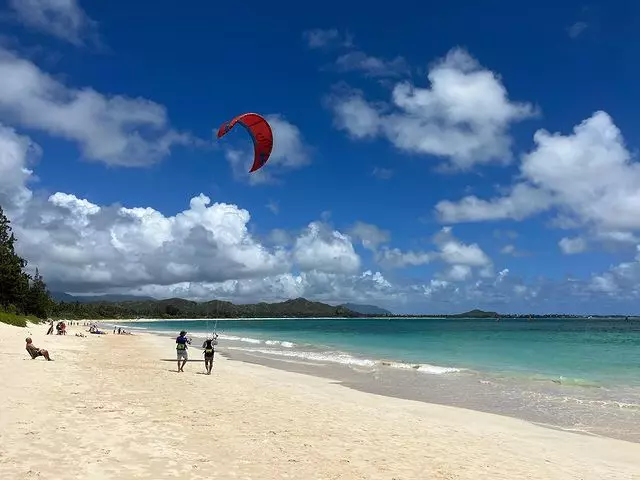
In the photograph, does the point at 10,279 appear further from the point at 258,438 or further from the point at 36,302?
the point at 258,438

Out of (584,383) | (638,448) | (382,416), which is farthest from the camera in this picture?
(584,383)

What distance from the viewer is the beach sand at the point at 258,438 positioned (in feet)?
24.1

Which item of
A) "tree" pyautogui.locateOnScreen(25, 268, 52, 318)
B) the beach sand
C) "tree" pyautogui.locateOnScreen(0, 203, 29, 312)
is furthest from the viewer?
"tree" pyautogui.locateOnScreen(25, 268, 52, 318)

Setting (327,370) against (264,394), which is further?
(327,370)

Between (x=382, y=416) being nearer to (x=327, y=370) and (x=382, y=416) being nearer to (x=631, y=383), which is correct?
(x=327, y=370)

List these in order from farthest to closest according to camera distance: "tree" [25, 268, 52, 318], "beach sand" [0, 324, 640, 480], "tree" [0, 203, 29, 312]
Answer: "tree" [25, 268, 52, 318] < "tree" [0, 203, 29, 312] < "beach sand" [0, 324, 640, 480]

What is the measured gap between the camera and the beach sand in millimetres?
7332

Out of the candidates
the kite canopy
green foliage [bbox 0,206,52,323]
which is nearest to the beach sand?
the kite canopy

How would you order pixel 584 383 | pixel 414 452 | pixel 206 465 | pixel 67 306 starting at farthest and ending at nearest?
pixel 67 306 < pixel 584 383 < pixel 414 452 < pixel 206 465

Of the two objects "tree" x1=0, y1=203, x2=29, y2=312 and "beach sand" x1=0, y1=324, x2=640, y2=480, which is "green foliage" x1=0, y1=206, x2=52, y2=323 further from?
"beach sand" x1=0, y1=324, x2=640, y2=480

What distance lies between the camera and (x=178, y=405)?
1195cm

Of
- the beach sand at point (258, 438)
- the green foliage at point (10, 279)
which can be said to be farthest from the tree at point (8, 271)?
the beach sand at point (258, 438)

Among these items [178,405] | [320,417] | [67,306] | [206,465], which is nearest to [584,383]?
[320,417]

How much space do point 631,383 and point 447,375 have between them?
24.5 feet
